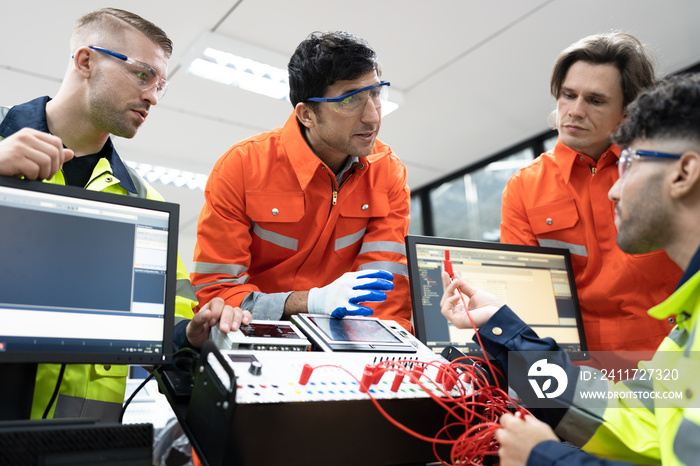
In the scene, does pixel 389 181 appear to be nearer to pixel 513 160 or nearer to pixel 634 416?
pixel 634 416


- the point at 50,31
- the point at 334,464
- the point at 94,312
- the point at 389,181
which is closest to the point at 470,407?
A: the point at 334,464

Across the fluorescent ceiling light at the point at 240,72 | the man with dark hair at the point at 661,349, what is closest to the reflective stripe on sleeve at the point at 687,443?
the man with dark hair at the point at 661,349

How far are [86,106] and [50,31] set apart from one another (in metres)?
1.85

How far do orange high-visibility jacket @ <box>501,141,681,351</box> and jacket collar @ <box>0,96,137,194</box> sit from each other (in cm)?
127

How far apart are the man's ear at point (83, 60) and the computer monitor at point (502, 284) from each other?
110 centimetres

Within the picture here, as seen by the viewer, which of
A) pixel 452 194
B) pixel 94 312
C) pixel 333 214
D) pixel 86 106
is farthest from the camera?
pixel 452 194

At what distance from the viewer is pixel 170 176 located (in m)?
5.00

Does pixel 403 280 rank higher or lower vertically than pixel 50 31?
lower

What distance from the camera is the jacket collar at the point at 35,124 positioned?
56.7 inches

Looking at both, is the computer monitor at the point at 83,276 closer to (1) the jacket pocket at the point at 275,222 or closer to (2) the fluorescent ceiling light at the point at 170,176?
(1) the jacket pocket at the point at 275,222

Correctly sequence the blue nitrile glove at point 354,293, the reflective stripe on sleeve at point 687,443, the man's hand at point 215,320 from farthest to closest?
the blue nitrile glove at point 354,293
the man's hand at point 215,320
the reflective stripe on sleeve at point 687,443

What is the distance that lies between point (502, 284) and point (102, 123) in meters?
1.26

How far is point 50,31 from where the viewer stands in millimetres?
3094

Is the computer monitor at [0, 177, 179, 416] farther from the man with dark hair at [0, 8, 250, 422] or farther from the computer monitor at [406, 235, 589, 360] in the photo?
the computer monitor at [406, 235, 589, 360]
